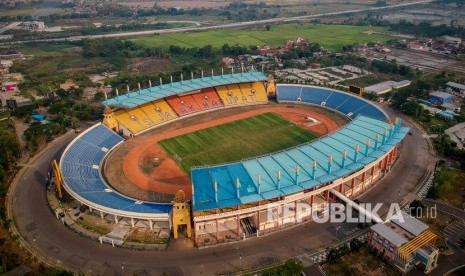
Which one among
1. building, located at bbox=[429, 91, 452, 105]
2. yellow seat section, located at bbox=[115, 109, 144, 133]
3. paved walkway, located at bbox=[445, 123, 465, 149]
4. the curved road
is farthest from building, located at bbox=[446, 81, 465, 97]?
yellow seat section, located at bbox=[115, 109, 144, 133]

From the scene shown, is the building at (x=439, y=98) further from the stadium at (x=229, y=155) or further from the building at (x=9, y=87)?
the building at (x=9, y=87)

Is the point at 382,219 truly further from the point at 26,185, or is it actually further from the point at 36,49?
the point at 36,49

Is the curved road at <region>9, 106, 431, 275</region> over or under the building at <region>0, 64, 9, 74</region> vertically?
under

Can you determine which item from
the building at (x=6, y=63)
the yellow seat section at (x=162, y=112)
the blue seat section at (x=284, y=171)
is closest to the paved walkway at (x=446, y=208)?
the blue seat section at (x=284, y=171)

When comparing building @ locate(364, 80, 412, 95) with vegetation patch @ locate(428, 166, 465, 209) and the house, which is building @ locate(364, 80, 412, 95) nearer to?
vegetation patch @ locate(428, 166, 465, 209)

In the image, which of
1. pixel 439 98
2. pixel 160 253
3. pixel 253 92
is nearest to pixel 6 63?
pixel 253 92

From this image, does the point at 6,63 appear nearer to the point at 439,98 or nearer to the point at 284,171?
the point at 284,171
